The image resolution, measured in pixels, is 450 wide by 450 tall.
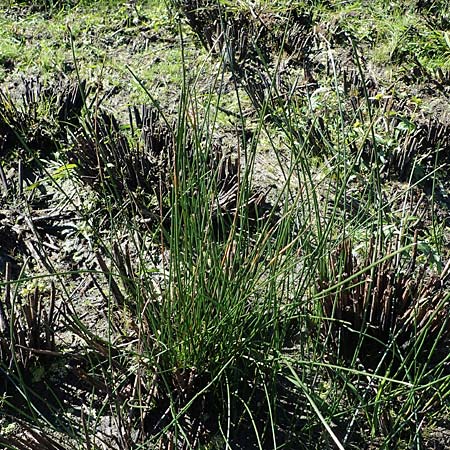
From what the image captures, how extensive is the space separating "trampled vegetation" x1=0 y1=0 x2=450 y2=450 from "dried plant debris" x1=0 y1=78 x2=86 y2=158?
0.04 ft

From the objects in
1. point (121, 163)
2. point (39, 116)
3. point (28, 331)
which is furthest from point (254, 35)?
point (28, 331)

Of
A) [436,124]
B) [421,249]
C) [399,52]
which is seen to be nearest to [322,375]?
[421,249]

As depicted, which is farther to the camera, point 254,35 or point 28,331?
point 254,35

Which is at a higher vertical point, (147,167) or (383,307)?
(147,167)

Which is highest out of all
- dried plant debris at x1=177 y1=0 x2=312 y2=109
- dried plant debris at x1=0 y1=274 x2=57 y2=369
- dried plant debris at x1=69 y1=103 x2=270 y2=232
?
dried plant debris at x1=177 y1=0 x2=312 y2=109

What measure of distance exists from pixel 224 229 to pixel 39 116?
4.42 feet

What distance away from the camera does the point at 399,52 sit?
3846 mm

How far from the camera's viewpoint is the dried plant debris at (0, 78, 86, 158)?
10.7 feet

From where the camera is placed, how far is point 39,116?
Answer: 338 centimetres

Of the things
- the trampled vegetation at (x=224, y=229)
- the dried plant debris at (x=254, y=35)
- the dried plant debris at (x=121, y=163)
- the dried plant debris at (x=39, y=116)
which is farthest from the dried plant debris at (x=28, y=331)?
the dried plant debris at (x=254, y=35)

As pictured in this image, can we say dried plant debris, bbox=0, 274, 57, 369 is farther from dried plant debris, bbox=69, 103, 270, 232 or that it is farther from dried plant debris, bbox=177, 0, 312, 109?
dried plant debris, bbox=177, 0, 312, 109

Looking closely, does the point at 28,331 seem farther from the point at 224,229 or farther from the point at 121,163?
the point at 121,163

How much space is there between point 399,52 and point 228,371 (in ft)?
7.89

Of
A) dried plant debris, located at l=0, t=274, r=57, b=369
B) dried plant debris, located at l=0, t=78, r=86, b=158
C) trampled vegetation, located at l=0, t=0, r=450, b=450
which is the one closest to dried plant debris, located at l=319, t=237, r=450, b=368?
trampled vegetation, located at l=0, t=0, r=450, b=450
